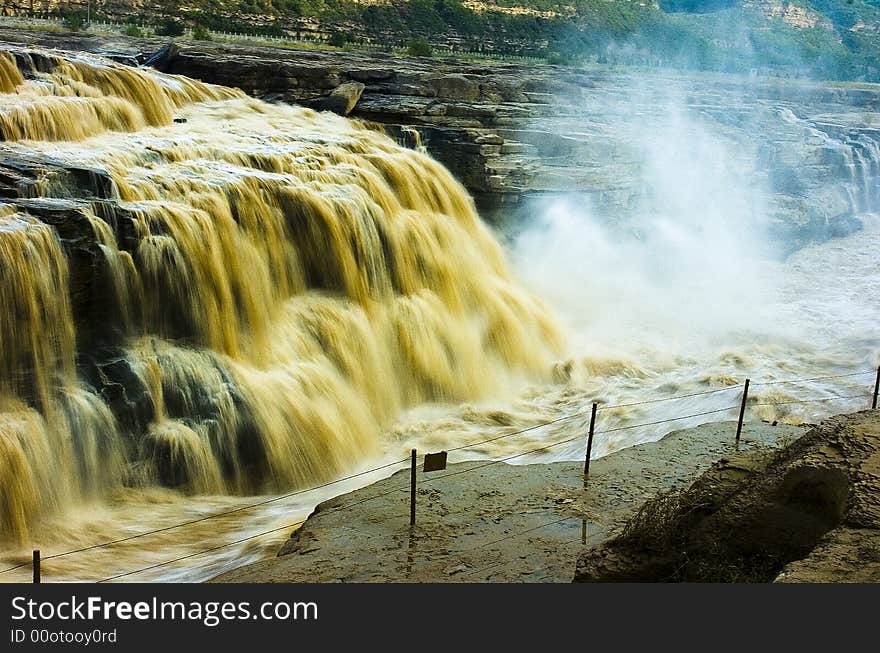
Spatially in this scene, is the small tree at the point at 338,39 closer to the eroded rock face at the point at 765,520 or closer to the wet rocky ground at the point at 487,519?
the wet rocky ground at the point at 487,519

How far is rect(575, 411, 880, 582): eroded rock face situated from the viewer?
5641 mm

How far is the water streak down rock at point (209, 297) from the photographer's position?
10242 millimetres

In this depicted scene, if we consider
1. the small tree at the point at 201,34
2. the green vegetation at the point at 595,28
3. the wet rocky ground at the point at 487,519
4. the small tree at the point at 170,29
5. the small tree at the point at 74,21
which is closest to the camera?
the wet rocky ground at the point at 487,519

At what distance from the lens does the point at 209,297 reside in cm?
1188

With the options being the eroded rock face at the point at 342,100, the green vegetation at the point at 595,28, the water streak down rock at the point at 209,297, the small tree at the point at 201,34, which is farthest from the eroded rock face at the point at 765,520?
the green vegetation at the point at 595,28

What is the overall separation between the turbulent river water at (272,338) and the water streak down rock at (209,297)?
0.03m

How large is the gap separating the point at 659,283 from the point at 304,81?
864cm

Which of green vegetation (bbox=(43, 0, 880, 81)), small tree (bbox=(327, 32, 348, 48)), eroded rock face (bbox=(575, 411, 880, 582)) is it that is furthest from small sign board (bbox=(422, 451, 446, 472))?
small tree (bbox=(327, 32, 348, 48))

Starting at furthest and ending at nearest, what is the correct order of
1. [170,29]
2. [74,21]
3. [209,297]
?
[170,29], [74,21], [209,297]

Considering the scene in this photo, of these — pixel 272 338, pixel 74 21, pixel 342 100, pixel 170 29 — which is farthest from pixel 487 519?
pixel 170 29

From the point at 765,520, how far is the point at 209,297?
7.63 m

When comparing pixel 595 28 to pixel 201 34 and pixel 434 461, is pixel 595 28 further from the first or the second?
pixel 434 461

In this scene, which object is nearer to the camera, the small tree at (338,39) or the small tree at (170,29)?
the small tree at (170,29)

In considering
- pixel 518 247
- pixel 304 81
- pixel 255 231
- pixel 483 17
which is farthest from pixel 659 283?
pixel 483 17
